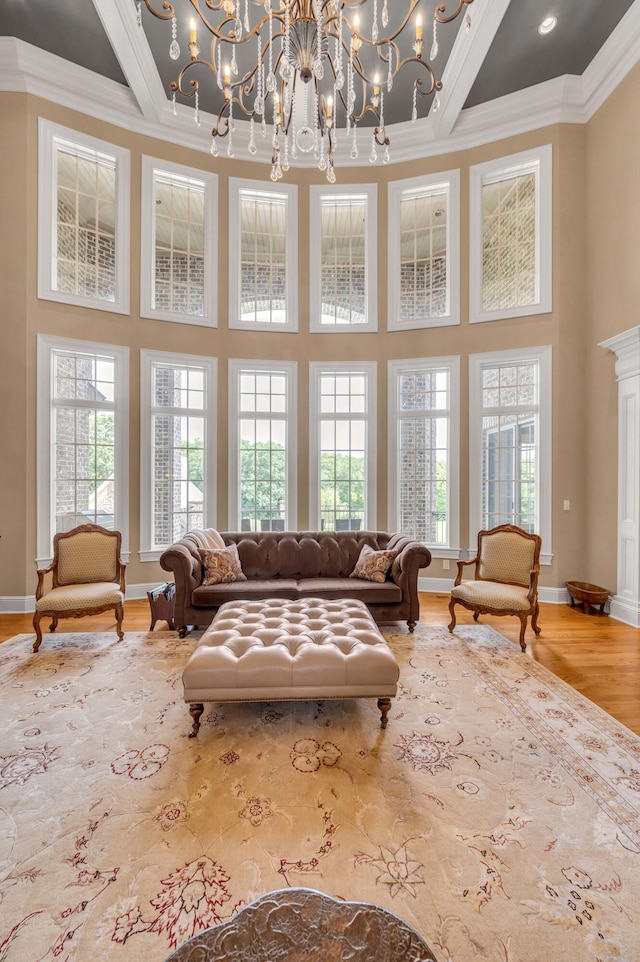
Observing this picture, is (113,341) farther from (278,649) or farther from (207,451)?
(278,649)

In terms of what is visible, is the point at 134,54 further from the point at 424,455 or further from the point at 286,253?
the point at 424,455

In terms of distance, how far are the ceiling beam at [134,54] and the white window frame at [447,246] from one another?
9.88 feet

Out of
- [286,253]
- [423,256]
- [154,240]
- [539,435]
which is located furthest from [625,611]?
[154,240]

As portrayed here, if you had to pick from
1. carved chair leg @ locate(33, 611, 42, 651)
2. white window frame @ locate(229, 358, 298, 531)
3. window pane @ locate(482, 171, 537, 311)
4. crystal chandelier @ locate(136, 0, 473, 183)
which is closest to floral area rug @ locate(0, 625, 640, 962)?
carved chair leg @ locate(33, 611, 42, 651)

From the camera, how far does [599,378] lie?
512 cm

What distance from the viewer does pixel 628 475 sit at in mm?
4660

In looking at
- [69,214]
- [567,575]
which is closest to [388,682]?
[567,575]

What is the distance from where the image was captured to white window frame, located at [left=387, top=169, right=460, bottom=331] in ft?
19.0

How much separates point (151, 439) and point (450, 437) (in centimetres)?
386

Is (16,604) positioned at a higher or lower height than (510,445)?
lower

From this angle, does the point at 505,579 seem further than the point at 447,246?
No

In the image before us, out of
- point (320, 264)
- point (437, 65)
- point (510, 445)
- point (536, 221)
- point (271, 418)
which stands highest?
point (437, 65)

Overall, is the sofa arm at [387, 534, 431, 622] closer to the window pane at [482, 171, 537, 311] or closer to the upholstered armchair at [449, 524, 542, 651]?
the upholstered armchair at [449, 524, 542, 651]

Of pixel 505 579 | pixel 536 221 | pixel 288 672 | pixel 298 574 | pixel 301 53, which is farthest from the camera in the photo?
pixel 536 221
